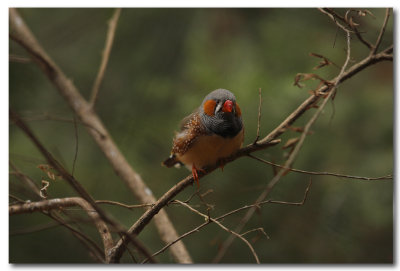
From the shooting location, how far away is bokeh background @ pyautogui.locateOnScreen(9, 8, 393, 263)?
2.60 metres

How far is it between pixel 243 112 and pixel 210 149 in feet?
2.14

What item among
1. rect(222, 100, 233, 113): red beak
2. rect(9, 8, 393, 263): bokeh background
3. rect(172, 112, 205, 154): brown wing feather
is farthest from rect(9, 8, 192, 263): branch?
rect(222, 100, 233, 113): red beak

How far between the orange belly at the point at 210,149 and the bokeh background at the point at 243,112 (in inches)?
17.1

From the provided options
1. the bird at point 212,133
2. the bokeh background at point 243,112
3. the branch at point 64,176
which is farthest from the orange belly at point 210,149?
the branch at point 64,176

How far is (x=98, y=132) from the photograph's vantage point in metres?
2.41

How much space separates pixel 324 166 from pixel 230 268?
3.03 ft

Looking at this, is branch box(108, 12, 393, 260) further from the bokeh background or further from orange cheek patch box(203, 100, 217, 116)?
the bokeh background

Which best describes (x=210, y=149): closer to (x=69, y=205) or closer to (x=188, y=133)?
(x=188, y=133)

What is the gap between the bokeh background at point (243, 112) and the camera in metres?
2.60

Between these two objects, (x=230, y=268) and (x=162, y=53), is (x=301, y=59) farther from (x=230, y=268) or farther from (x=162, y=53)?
(x=230, y=268)

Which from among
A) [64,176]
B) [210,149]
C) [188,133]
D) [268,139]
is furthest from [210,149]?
[64,176]

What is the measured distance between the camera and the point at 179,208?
9.36 feet

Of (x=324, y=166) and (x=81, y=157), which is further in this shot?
(x=81, y=157)
